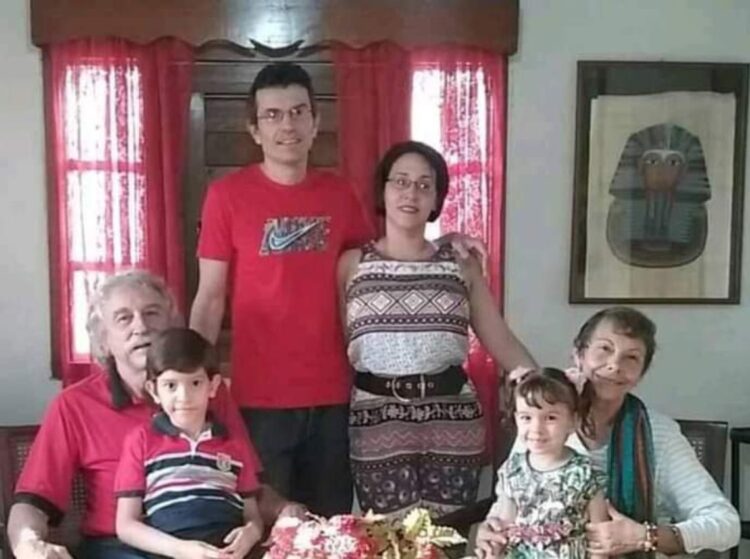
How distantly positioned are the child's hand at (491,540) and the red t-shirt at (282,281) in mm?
631

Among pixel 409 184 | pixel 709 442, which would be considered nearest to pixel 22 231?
pixel 409 184

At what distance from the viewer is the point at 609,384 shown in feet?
6.88

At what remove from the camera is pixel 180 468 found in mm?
2148

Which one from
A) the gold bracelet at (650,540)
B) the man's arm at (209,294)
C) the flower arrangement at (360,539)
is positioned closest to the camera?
the flower arrangement at (360,539)

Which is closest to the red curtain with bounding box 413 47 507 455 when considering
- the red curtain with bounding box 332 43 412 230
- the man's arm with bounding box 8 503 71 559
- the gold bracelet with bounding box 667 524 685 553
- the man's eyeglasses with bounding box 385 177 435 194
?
the red curtain with bounding box 332 43 412 230

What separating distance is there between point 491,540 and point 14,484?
3.83ft

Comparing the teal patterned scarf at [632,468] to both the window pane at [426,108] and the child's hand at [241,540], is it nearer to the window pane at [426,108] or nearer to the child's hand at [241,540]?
the child's hand at [241,540]

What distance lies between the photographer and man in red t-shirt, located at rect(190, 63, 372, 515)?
2436 millimetres

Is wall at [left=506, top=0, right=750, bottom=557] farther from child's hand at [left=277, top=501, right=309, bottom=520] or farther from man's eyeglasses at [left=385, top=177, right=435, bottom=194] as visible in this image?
child's hand at [left=277, top=501, right=309, bottom=520]

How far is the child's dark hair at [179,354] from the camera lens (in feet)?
6.84

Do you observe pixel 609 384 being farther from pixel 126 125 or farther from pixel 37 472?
pixel 126 125

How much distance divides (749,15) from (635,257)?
2.96ft

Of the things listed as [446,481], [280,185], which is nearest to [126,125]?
[280,185]

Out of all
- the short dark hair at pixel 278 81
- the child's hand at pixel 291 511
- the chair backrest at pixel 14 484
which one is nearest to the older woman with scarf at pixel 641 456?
the child's hand at pixel 291 511
